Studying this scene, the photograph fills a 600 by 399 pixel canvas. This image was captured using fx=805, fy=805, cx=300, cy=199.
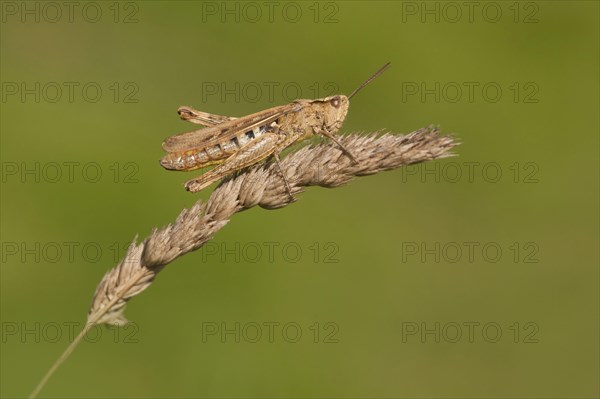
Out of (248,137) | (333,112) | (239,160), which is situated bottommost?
(239,160)

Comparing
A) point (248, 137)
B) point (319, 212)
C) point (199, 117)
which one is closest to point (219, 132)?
point (248, 137)

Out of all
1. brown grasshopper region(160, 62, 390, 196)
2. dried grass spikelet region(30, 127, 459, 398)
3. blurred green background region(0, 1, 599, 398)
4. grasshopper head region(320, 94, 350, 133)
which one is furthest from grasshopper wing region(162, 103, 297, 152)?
blurred green background region(0, 1, 599, 398)

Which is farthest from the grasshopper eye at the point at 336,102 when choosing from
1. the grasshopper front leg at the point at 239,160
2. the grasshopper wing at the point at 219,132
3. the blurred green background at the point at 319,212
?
the blurred green background at the point at 319,212

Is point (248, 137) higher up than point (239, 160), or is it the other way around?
point (248, 137)

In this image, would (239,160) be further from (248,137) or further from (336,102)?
(336,102)

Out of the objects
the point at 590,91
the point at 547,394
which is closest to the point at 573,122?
the point at 590,91

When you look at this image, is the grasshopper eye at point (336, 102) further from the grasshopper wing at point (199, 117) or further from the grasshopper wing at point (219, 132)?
the grasshopper wing at point (199, 117)
